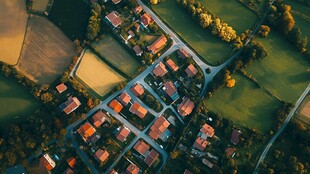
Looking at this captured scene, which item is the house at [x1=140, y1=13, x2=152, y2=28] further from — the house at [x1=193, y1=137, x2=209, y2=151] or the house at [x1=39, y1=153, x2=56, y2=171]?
the house at [x1=39, y1=153, x2=56, y2=171]

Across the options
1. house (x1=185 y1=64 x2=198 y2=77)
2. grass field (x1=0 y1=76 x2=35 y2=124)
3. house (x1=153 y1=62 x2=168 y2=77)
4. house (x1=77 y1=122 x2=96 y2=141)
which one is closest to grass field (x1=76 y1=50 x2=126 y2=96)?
house (x1=153 y1=62 x2=168 y2=77)

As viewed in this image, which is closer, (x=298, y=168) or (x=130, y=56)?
(x=298, y=168)

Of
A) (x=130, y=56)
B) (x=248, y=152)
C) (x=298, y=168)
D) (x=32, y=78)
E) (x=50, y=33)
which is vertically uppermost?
(x=50, y=33)

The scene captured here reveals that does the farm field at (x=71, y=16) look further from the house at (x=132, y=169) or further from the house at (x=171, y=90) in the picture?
the house at (x=132, y=169)

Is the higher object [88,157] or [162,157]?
[88,157]

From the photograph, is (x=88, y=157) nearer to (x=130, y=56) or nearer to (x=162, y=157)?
(x=162, y=157)

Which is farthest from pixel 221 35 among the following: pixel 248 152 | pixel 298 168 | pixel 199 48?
pixel 298 168

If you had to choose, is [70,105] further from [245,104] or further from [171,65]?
[245,104]
